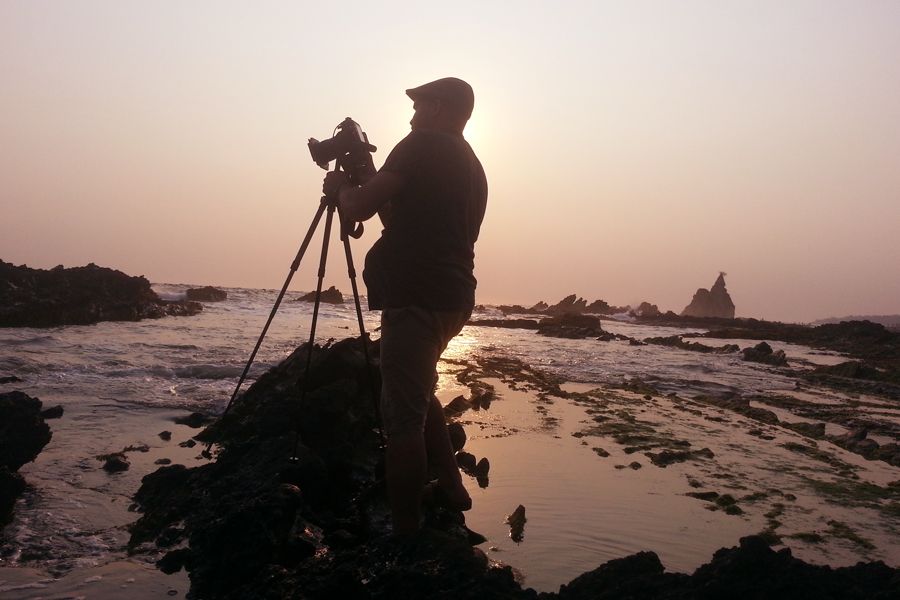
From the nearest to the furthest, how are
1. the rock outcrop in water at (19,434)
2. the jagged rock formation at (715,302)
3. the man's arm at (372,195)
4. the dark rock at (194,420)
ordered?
the man's arm at (372,195) → the rock outcrop in water at (19,434) → the dark rock at (194,420) → the jagged rock formation at (715,302)

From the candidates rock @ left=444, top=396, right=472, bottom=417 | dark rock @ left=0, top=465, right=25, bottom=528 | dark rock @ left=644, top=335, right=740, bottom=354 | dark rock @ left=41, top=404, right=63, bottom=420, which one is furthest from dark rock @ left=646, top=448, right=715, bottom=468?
dark rock @ left=644, top=335, right=740, bottom=354

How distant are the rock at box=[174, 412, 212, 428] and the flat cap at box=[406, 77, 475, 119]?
4367 mm

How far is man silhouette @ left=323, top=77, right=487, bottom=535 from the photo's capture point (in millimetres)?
3201

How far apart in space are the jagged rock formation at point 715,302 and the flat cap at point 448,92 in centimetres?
9734

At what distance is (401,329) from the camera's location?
10.9 feet

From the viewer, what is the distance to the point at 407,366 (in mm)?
3295

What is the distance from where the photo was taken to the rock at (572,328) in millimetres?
26966

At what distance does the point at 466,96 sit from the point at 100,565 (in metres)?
3.26

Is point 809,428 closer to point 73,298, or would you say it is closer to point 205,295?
point 73,298

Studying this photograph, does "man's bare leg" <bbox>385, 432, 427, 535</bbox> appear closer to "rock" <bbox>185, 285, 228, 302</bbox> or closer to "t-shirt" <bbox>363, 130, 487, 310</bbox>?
"t-shirt" <bbox>363, 130, 487, 310</bbox>

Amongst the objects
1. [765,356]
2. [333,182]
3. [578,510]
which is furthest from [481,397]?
[765,356]

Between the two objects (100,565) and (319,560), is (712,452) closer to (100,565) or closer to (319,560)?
(319,560)

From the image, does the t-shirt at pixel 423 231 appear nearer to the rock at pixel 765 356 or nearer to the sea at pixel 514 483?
the sea at pixel 514 483

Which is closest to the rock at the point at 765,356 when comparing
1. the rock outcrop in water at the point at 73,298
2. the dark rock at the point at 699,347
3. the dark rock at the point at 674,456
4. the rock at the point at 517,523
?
the dark rock at the point at 699,347
